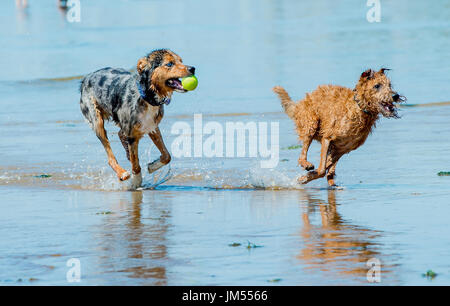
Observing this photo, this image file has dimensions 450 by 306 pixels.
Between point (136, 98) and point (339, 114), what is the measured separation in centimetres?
207

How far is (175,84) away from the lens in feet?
33.0

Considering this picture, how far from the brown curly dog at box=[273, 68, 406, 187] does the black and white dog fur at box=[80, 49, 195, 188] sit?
3.96ft

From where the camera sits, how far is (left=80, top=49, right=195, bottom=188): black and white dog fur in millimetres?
10047

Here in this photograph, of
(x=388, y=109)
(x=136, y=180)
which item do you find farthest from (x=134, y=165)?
(x=388, y=109)

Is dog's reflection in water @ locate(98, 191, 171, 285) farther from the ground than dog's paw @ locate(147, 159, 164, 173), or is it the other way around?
dog's paw @ locate(147, 159, 164, 173)

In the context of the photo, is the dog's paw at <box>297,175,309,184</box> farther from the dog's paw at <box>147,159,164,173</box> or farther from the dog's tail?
the dog's paw at <box>147,159,164,173</box>

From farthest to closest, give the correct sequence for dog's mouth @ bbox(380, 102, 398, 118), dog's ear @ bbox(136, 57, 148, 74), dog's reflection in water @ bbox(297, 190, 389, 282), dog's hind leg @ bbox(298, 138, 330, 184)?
dog's ear @ bbox(136, 57, 148, 74)
dog's hind leg @ bbox(298, 138, 330, 184)
dog's mouth @ bbox(380, 102, 398, 118)
dog's reflection in water @ bbox(297, 190, 389, 282)

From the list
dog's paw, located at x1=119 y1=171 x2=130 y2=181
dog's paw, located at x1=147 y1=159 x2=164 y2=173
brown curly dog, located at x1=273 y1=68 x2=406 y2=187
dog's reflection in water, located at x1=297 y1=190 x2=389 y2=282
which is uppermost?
brown curly dog, located at x1=273 y1=68 x2=406 y2=187

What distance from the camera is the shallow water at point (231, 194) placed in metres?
6.45

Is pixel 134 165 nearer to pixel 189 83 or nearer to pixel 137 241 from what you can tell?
pixel 189 83

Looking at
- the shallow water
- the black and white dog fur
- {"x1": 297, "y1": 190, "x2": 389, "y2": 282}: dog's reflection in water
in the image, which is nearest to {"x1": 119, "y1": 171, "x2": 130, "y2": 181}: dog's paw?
the black and white dog fur

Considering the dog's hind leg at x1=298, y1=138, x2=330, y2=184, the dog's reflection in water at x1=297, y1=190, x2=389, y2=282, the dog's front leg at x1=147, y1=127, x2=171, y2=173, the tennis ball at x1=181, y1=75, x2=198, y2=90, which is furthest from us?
the dog's front leg at x1=147, y1=127, x2=171, y2=173

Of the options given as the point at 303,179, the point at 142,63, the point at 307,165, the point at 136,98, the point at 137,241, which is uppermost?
the point at 142,63

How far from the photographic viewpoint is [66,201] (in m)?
9.20
